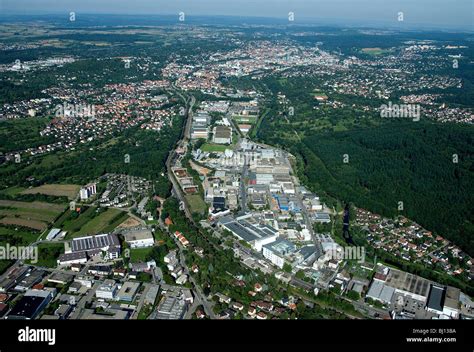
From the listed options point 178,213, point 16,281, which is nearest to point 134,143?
point 178,213

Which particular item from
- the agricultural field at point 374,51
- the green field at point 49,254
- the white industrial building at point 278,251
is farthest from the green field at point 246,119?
the agricultural field at point 374,51

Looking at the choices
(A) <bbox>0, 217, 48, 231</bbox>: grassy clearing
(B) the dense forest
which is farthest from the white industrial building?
(A) <bbox>0, 217, 48, 231</bbox>: grassy clearing

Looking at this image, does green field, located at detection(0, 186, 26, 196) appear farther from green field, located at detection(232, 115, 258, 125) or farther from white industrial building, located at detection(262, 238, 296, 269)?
green field, located at detection(232, 115, 258, 125)

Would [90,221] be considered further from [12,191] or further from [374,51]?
[374,51]

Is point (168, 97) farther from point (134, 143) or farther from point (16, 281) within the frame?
point (16, 281)
